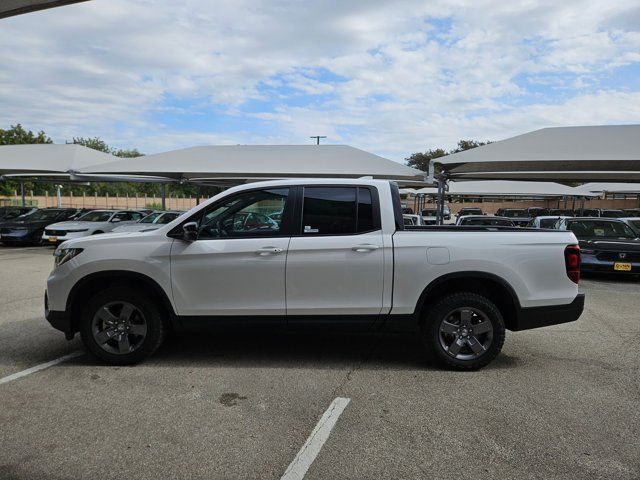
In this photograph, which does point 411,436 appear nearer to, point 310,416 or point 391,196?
point 310,416

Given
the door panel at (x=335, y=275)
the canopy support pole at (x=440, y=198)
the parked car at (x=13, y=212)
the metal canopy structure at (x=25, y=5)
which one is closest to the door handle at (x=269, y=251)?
the door panel at (x=335, y=275)

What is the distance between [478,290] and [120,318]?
3574mm

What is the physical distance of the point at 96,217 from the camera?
1722 centimetres

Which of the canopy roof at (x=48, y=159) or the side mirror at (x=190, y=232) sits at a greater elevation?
the canopy roof at (x=48, y=159)

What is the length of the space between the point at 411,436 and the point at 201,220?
9.08 feet

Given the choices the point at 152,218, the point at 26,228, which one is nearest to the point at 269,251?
the point at 152,218

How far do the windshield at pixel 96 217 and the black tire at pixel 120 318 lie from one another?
44.7ft

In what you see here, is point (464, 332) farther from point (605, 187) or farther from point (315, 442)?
point (605, 187)

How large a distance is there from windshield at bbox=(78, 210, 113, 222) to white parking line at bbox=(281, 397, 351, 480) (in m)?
15.5

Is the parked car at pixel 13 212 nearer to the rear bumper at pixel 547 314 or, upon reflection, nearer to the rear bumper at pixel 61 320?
the rear bumper at pixel 61 320

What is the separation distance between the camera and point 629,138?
12625 millimetres

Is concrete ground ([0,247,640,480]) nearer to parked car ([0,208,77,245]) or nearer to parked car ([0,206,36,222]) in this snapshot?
parked car ([0,208,77,245])

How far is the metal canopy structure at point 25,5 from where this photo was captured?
3891 mm

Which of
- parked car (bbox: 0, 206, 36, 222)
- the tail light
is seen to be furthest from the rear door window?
parked car (bbox: 0, 206, 36, 222)
